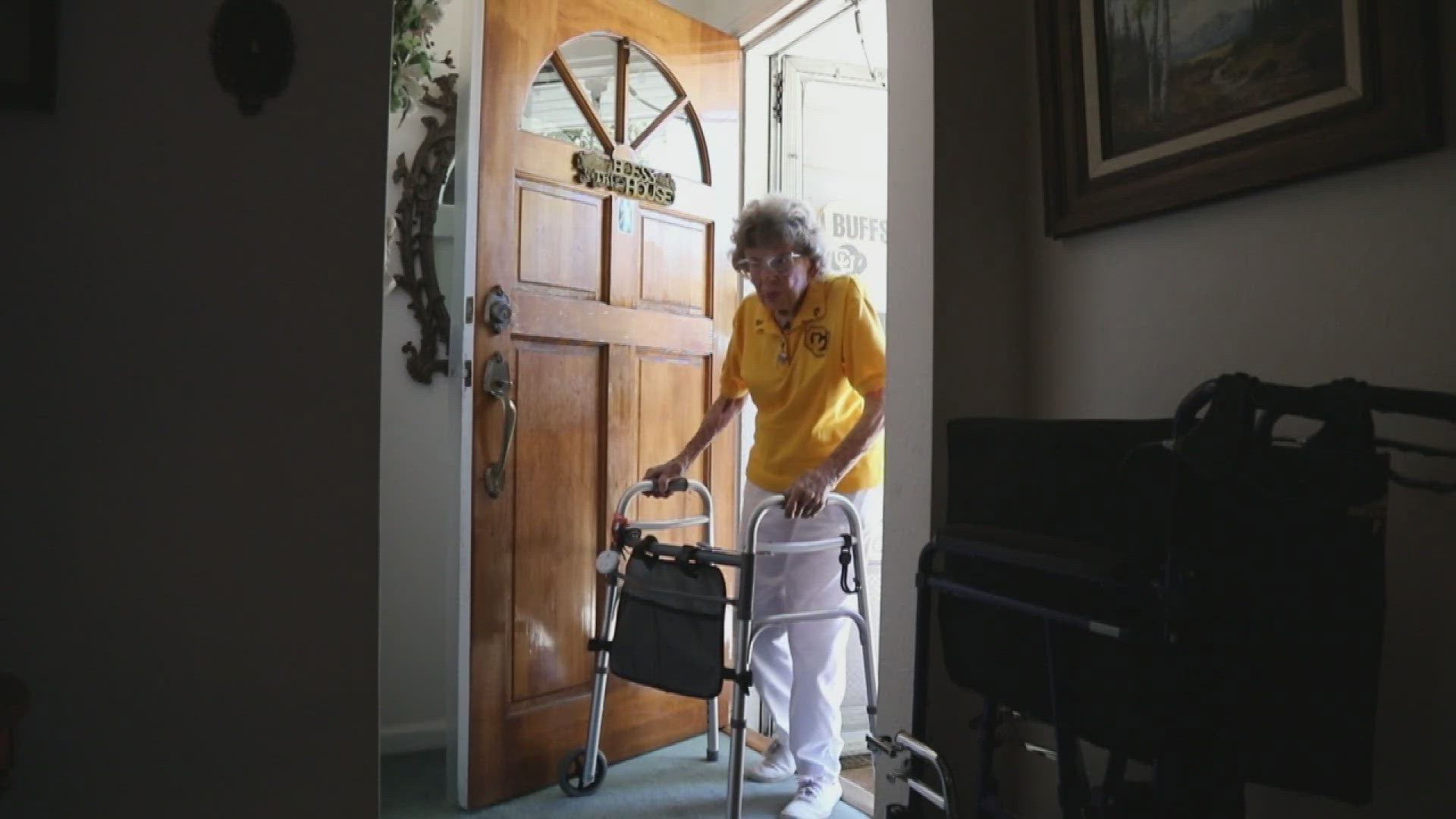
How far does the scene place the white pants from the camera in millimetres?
2033

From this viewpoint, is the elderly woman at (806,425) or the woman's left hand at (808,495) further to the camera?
the elderly woman at (806,425)

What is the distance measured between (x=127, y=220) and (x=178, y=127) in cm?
15

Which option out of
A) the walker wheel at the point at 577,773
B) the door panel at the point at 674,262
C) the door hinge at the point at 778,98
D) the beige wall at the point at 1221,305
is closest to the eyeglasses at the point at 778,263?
the door panel at the point at 674,262

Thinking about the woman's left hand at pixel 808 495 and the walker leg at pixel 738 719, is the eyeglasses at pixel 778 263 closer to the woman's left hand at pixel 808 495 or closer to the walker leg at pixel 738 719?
the woman's left hand at pixel 808 495

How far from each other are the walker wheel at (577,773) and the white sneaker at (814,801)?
0.50 meters

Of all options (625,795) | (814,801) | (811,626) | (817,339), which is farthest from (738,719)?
(817,339)

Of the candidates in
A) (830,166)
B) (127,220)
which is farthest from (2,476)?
(830,166)

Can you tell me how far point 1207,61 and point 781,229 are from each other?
993 mm

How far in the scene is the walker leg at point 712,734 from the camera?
94.6 inches

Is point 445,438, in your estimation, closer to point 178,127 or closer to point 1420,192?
point 178,127

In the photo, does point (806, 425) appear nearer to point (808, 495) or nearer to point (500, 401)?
→ point (808, 495)

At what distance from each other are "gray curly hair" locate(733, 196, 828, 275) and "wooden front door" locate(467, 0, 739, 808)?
1.47 feet

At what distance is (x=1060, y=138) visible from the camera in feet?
5.00

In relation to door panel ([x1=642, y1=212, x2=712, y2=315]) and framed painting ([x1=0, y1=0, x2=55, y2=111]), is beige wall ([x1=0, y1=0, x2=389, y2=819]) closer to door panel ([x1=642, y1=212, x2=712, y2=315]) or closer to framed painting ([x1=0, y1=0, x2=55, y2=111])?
framed painting ([x1=0, y1=0, x2=55, y2=111])
